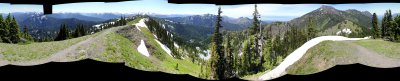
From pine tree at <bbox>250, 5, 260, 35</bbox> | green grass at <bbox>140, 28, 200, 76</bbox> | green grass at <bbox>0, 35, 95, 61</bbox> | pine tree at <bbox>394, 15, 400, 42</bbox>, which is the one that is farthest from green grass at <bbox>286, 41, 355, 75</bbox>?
green grass at <bbox>0, 35, 95, 61</bbox>

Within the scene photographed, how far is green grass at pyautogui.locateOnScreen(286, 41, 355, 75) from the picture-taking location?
6512 centimetres

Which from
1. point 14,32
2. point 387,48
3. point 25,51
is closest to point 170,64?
point 14,32

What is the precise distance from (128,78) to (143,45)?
338ft

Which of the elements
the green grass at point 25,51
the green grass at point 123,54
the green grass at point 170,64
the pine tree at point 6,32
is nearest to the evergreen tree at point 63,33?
the green grass at point 25,51

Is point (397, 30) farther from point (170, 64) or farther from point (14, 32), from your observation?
point (14, 32)

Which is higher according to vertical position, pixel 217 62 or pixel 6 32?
pixel 6 32

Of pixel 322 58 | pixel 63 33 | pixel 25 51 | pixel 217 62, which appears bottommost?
pixel 217 62

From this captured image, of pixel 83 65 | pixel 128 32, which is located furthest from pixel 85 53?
pixel 83 65

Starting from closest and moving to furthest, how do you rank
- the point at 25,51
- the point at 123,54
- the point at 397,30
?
the point at 25,51, the point at 123,54, the point at 397,30

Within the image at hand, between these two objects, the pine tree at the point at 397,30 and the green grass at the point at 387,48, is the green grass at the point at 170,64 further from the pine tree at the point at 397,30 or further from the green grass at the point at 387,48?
the pine tree at the point at 397,30

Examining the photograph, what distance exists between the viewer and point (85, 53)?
69688mm

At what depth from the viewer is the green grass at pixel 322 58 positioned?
65125mm

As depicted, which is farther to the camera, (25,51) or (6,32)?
(6,32)

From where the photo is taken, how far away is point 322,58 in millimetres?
69125
